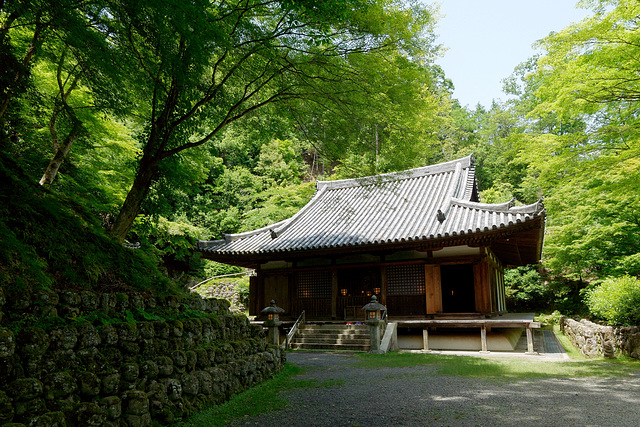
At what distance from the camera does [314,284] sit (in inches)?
565

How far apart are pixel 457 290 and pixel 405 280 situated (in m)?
6.38

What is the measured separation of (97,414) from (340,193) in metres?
16.3

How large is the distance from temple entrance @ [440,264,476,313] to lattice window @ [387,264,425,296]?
16.8ft

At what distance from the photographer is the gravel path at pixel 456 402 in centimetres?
426

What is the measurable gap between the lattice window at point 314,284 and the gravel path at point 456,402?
7004mm

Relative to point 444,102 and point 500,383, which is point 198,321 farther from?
point 444,102

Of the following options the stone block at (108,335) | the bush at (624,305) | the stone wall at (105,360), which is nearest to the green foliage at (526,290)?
the bush at (624,305)

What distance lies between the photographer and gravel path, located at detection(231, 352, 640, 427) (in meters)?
Result: 4.26

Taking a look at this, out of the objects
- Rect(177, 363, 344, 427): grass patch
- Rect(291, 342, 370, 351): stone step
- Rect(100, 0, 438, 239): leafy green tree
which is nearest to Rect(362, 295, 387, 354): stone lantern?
Rect(291, 342, 370, 351): stone step

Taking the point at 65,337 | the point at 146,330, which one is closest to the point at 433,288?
the point at 146,330

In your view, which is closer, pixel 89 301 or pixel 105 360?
pixel 105 360

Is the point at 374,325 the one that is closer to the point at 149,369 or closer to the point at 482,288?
the point at 482,288

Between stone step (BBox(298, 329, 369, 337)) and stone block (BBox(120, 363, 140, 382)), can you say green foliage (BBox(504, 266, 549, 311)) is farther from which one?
stone block (BBox(120, 363, 140, 382))

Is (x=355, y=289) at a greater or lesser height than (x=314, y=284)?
lesser
